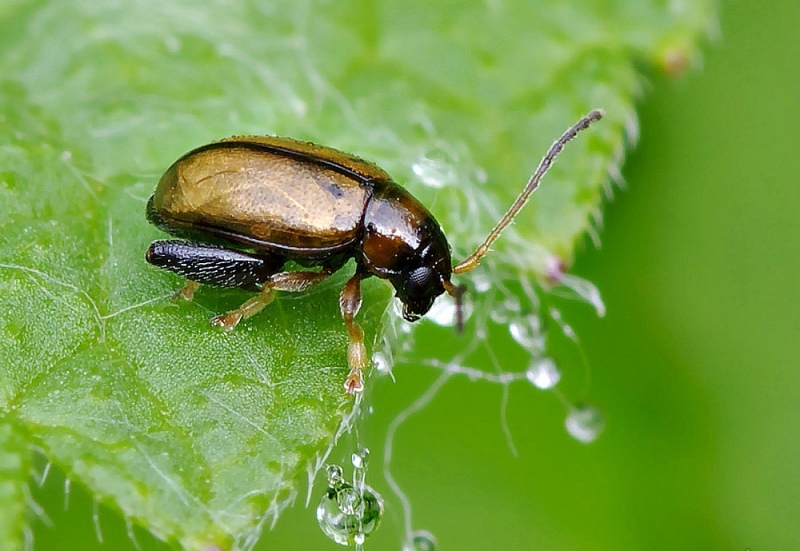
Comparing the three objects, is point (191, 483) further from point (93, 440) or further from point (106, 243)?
point (106, 243)

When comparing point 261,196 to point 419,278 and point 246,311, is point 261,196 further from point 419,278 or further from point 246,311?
point 419,278

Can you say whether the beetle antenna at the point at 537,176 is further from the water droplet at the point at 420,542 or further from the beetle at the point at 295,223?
the water droplet at the point at 420,542

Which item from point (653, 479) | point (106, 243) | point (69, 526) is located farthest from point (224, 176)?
point (653, 479)

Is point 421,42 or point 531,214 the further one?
point 421,42

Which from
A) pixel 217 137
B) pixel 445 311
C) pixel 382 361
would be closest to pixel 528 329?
pixel 445 311

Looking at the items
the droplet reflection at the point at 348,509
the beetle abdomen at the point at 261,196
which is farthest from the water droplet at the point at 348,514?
the beetle abdomen at the point at 261,196

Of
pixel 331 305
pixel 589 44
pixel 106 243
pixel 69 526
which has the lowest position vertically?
pixel 69 526
